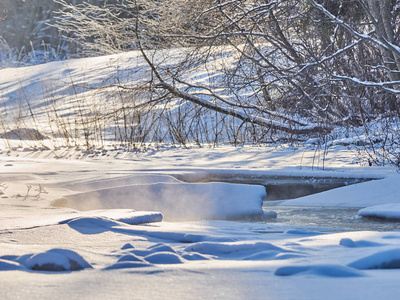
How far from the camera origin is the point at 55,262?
1493mm

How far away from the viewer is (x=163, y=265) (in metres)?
1.50

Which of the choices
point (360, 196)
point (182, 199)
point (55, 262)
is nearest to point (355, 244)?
point (55, 262)

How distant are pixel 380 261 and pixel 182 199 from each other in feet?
6.52

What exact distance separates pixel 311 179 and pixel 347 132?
2.72 metres

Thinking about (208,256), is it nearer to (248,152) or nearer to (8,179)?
(8,179)

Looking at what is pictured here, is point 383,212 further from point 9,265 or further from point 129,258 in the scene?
point 9,265

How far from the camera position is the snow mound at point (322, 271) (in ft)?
4.41

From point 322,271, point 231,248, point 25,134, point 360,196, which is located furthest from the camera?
point 25,134

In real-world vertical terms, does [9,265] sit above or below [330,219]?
above

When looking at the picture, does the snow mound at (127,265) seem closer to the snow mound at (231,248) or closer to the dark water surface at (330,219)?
the snow mound at (231,248)

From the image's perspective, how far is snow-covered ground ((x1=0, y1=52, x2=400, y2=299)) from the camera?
4.11 ft

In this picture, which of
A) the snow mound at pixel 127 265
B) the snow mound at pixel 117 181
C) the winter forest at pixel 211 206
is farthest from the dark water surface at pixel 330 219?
the snow mound at pixel 127 265

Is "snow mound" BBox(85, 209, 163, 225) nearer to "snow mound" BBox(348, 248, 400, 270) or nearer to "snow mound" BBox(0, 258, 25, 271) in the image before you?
"snow mound" BBox(0, 258, 25, 271)

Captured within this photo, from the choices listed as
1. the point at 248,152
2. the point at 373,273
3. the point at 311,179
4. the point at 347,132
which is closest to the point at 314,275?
the point at 373,273
